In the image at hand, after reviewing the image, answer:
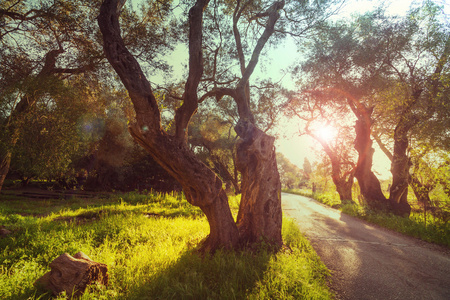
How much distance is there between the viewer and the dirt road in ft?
13.5

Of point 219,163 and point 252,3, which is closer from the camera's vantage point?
point 252,3

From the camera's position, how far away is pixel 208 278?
3.91m

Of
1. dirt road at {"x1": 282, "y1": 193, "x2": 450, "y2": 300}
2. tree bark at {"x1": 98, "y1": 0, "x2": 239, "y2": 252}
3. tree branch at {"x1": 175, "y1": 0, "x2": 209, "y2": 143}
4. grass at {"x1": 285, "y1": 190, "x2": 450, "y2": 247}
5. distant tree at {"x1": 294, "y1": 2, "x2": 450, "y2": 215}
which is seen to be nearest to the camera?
dirt road at {"x1": 282, "y1": 193, "x2": 450, "y2": 300}

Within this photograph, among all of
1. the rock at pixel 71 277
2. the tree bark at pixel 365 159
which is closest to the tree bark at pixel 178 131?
the rock at pixel 71 277

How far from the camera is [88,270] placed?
3500mm

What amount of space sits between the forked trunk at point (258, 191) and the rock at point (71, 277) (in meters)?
3.47

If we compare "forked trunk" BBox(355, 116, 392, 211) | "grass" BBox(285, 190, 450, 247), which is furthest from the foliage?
"grass" BBox(285, 190, 450, 247)

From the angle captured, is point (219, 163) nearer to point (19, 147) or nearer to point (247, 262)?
point (19, 147)

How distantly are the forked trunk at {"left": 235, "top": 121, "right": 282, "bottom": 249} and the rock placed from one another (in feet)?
11.4

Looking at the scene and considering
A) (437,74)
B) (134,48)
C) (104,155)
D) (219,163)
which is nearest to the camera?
(134,48)

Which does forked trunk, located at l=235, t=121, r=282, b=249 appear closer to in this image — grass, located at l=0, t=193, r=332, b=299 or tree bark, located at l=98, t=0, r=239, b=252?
grass, located at l=0, t=193, r=332, b=299

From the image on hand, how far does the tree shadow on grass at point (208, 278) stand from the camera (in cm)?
333

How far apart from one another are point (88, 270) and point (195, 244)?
8.61 feet

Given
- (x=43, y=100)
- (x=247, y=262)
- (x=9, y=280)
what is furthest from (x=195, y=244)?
(x=43, y=100)
